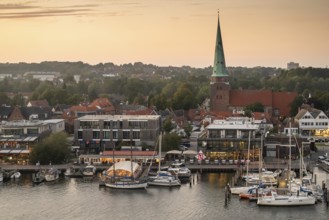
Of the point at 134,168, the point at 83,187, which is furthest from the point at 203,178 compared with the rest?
the point at 83,187

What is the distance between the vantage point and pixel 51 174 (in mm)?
32938

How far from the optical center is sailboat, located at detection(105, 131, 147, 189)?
101ft

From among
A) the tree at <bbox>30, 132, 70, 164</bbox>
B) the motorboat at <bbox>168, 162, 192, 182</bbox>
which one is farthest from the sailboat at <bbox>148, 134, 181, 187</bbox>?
the tree at <bbox>30, 132, 70, 164</bbox>

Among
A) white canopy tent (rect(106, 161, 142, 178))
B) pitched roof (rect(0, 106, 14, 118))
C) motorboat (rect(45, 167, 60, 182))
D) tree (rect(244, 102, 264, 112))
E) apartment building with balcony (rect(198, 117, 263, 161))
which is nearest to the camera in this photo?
white canopy tent (rect(106, 161, 142, 178))

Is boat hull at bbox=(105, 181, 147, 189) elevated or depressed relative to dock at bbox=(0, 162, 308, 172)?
depressed

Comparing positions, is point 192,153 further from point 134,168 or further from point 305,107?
point 305,107

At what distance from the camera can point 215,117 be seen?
156 ft

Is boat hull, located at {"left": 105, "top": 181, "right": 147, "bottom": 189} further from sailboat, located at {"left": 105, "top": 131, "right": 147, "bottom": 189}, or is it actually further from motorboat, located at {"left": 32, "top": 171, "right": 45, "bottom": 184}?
motorboat, located at {"left": 32, "top": 171, "right": 45, "bottom": 184}

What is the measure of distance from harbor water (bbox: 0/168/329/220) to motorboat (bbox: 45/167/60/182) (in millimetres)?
538

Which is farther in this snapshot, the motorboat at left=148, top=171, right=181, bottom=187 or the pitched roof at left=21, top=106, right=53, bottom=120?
the pitched roof at left=21, top=106, right=53, bottom=120

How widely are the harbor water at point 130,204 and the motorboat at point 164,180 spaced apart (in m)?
0.43

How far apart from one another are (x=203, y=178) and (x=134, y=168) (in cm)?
316

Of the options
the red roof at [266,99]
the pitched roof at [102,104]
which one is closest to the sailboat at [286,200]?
the red roof at [266,99]

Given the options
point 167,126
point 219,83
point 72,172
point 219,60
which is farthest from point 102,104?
point 72,172
